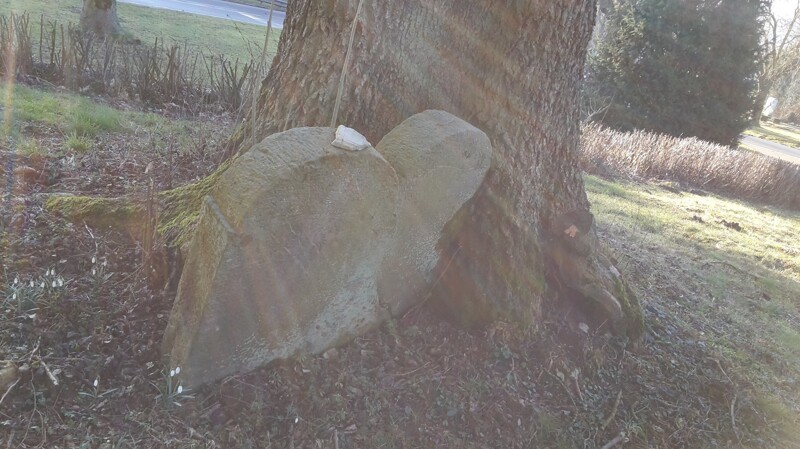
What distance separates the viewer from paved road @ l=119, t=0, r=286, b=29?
1755 centimetres

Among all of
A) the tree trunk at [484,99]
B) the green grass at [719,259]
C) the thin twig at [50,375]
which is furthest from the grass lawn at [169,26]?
the thin twig at [50,375]

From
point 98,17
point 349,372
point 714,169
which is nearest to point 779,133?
point 714,169

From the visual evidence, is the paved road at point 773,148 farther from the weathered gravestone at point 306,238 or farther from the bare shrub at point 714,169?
the weathered gravestone at point 306,238

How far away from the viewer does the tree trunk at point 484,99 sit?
8.82 ft

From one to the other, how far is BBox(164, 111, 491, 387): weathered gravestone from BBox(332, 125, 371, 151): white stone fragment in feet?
0.07

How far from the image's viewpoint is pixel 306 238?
210 cm

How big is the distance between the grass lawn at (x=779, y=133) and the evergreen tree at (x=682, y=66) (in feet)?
57.0

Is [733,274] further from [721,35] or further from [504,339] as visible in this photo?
[721,35]

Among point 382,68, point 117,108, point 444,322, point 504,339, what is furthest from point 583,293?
point 117,108

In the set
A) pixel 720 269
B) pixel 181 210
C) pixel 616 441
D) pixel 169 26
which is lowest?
pixel 616 441

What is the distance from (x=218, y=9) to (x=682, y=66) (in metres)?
15.7

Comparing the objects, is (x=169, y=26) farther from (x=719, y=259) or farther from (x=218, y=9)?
(x=719, y=259)

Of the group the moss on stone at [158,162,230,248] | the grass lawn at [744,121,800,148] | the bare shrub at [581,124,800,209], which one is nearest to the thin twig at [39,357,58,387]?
the moss on stone at [158,162,230,248]

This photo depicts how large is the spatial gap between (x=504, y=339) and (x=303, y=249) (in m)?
1.21
